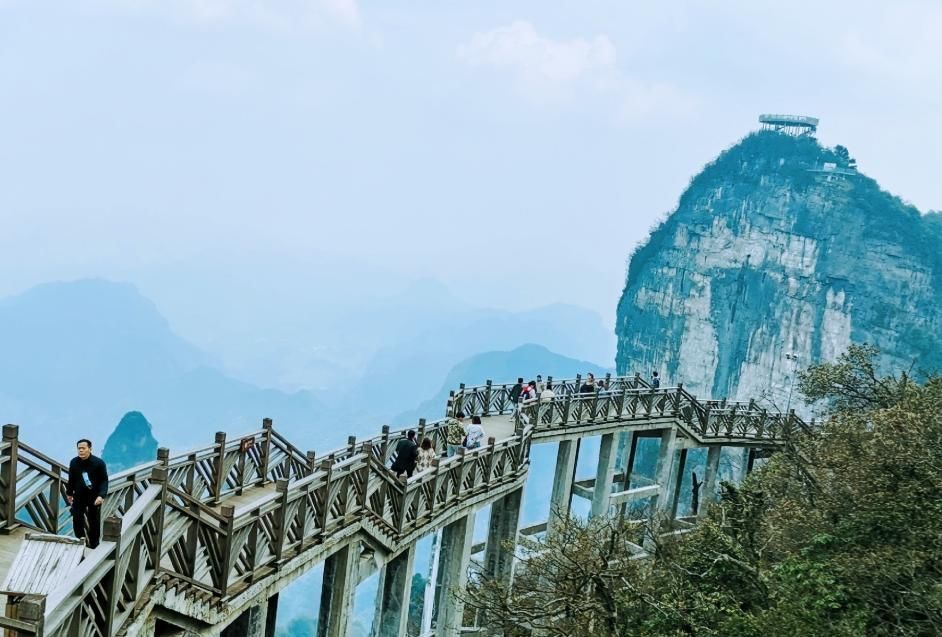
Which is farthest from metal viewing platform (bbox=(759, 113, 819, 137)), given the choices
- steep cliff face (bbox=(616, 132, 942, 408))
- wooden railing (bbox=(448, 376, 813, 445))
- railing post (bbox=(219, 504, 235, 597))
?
railing post (bbox=(219, 504, 235, 597))

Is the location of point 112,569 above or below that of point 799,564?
below

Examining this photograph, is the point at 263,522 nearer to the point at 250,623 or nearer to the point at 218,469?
the point at 250,623

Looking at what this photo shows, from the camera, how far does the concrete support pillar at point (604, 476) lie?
24047 millimetres

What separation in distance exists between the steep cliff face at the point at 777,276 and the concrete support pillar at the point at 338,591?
67.7 meters

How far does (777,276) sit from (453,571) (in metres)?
68.0

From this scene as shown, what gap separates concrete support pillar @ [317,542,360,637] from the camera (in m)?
11.5

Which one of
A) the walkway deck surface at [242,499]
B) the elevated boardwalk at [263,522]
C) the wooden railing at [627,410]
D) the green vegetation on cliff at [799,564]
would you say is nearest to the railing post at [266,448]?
the elevated boardwalk at [263,522]

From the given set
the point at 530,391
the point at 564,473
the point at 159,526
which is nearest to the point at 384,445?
the point at 159,526

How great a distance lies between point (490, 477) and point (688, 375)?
67.9 meters

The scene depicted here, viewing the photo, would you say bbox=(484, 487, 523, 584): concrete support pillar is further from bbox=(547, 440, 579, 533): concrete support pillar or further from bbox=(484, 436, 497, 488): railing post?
bbox=(547, 440, 579, 533): concrete support pillar

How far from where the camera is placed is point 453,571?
16391 mm

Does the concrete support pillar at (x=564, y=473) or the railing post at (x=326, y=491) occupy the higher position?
the concrete support pillar at (x=564, y=473)

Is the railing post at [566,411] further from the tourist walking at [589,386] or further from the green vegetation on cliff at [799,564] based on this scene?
the green vegetation on cliff at [799,564]

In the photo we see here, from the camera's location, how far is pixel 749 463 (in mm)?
30844
